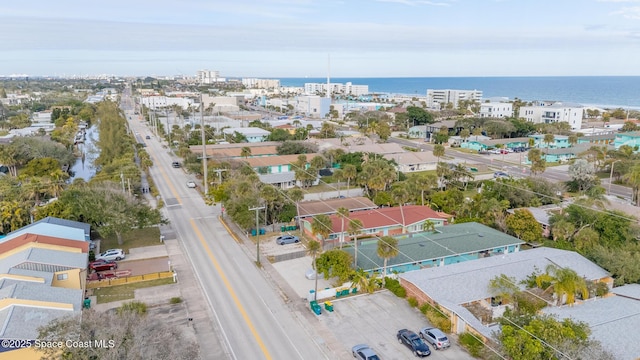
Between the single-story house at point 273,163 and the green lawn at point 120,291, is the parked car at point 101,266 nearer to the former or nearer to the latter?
the green lawn at point 120,291

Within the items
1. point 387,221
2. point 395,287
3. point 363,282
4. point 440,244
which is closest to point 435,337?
point 395,287

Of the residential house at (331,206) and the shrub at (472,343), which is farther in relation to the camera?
the residential house at (331,206)

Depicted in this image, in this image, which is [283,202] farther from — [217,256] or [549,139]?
[549,139]

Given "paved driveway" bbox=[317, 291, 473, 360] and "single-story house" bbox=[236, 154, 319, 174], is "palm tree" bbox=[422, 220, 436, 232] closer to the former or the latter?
"paved driveway" bbox=[317, 291, 473, 360]

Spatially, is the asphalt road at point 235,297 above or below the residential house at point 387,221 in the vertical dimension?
below

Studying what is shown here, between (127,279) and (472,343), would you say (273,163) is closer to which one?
(127,279)

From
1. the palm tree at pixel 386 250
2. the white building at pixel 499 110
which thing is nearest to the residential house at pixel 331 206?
the palm tree at pixel 386 250

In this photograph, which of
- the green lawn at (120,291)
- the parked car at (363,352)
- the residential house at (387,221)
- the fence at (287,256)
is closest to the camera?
the parked car at (363,352)

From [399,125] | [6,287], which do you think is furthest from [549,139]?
[6,287]
